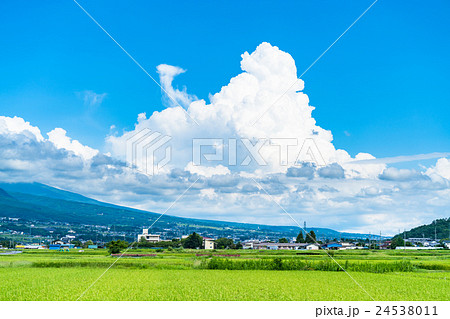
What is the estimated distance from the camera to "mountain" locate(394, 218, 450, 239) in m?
88.2

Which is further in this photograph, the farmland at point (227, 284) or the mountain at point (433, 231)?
the mountain at point (433, 231)

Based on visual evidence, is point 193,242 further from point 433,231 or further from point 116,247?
point 433,231

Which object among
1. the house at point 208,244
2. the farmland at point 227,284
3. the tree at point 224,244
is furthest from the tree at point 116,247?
the farmland at point 227,284

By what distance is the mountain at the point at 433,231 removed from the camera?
88200mm

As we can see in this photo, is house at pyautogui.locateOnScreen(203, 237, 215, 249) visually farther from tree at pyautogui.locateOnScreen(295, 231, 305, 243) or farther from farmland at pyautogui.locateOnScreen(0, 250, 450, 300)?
farmland at pyautogui.locateOnScreen(0, 250, 450, 300)

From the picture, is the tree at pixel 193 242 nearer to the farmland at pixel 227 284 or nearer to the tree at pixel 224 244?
the tree at pixel 224 244

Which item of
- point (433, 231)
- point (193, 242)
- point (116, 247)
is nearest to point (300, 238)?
point (193, 242)

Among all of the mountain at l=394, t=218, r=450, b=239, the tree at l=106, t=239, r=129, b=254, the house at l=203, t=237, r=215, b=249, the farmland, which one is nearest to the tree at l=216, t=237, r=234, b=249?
the house at l=203, t=237, r=215, b=249

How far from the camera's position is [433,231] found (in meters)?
93.1

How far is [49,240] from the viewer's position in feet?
299

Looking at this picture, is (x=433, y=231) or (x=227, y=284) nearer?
(x=227, y=284)
